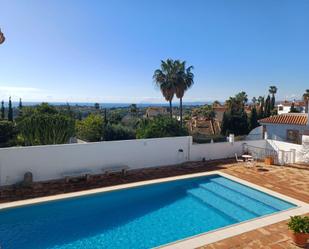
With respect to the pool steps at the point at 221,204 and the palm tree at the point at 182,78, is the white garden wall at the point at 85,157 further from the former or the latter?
the palm tree at the point at 182,78

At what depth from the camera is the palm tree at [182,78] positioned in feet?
92.2

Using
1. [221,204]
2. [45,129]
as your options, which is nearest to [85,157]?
[45,129]

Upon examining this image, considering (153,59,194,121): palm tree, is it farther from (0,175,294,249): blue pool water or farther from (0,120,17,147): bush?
(0,175,294,249): blue pool water

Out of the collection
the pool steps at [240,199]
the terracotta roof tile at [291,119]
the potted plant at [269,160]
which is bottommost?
the pool steps at [240,199]

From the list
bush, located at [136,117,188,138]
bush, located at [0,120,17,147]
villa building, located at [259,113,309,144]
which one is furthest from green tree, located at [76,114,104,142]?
villa building, located at [259,113,309,144]

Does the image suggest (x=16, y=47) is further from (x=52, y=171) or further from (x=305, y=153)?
(x=305, y=153)

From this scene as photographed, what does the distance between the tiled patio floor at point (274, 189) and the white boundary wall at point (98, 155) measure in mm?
2532

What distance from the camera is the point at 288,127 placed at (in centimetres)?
1914

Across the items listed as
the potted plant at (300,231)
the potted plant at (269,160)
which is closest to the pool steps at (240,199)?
the potted plant at (300,231)

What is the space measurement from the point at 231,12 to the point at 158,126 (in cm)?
861

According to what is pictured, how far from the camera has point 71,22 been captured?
1444 cm

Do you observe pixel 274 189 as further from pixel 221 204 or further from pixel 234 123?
pixel 234 123

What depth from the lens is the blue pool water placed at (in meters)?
7.05

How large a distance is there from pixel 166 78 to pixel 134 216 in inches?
845
